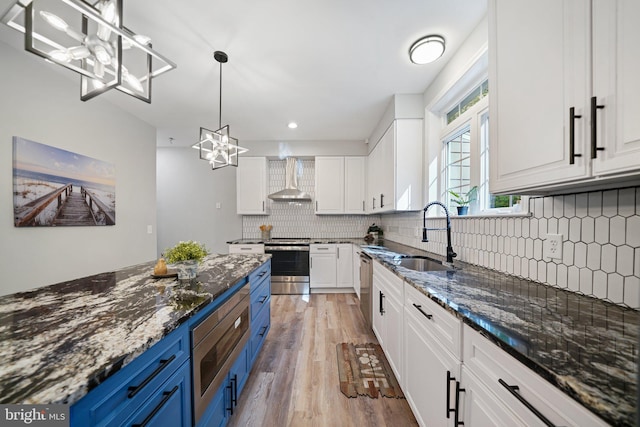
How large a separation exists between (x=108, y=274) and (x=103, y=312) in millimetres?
879

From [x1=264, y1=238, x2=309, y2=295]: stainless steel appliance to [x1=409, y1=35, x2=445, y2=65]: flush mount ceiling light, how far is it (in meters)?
2.93

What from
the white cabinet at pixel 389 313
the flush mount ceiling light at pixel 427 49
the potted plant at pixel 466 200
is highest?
the flush mount ceiling light at pixel 427 49

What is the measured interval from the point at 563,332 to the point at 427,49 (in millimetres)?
2154

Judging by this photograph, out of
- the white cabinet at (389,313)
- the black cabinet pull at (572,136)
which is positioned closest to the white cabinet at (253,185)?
the white cabinet at (389,313)

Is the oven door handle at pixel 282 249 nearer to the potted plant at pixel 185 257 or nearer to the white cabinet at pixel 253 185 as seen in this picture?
the white cabinet at pixel 253 185

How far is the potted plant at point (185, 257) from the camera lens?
4.59 feet

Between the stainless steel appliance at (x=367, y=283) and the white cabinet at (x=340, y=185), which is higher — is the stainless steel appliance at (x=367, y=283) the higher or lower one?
the lower one

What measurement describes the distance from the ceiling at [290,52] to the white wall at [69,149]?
21cm

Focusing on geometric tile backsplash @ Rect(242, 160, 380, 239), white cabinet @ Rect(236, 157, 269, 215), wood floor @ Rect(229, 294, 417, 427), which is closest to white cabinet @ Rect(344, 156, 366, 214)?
geometric tile backsplash @ Rect(242, 160, 380, 239)

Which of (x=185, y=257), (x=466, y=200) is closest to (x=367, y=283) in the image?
Answer: (x=466, y=200)

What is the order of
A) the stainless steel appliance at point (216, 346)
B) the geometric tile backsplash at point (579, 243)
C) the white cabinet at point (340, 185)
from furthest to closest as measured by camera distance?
the white cabinet at point (340, 185), the stainless steel appliance at point (216, 346), the geometric tile backsplash at point (579, 243)

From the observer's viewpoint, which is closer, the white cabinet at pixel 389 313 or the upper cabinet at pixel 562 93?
the upper cabinet at pixel 562 93

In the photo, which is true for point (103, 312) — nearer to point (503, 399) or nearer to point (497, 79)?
point (503, 399)

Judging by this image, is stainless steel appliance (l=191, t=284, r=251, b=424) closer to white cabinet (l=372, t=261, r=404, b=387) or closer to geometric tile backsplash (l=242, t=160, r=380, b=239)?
white cabinet (l=372, t=261, r=404, b=387)
